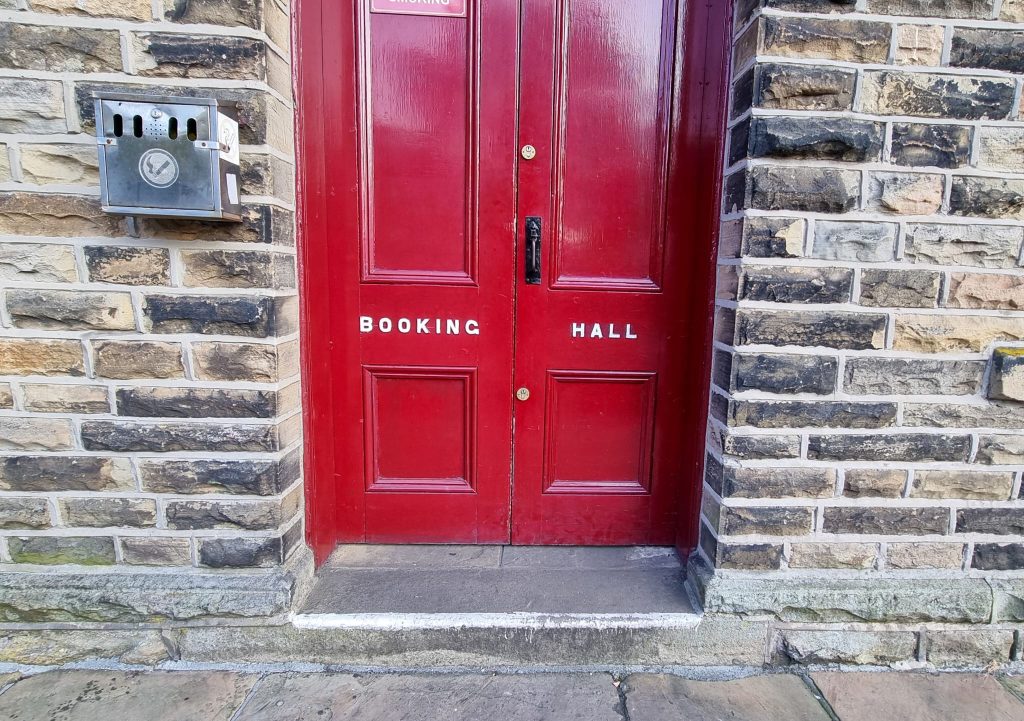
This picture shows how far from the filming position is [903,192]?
5.30ft

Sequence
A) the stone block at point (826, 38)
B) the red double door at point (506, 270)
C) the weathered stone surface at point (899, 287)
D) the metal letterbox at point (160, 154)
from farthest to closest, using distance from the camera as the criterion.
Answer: the red double door at point (506, 270), the weathered stone surface at point (899, 287), the stone block at point (826, 38), the metal letterbox at point (160, 154)

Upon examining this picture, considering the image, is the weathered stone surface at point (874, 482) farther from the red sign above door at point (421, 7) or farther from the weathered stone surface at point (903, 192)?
the red sign above door at point (421, 7)

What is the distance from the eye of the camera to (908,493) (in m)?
1.76

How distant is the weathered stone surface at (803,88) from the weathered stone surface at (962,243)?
17.7 inches

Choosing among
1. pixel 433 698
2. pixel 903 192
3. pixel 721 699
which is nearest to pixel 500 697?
pixel 433 698

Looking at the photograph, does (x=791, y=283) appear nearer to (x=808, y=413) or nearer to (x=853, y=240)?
(x=853, y=240)

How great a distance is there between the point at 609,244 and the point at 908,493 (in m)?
1.29

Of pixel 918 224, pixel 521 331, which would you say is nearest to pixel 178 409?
pixel 521 331

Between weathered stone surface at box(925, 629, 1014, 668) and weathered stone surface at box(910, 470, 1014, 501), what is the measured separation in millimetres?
460

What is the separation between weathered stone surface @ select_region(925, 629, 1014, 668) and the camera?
5.90ft

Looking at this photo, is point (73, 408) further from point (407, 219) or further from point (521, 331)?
point (521, 331)

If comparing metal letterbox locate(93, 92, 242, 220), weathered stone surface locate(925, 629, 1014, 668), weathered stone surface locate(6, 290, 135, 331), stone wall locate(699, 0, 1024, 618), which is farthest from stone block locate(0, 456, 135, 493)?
weathered stone surface locate(925, 629, 1014, 668)

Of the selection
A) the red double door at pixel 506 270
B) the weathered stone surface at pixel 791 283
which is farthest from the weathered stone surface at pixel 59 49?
the weathered stone surface at pixel 791 283

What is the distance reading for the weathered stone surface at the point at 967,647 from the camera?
5.90 feet
